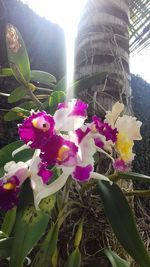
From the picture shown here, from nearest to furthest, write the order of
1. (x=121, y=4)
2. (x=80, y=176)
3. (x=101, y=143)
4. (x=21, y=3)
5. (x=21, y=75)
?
(x=80, y=176) < (x=101, y=143) < (x=21, y=75) < (x=121, y=4) < (x=21, y=3)

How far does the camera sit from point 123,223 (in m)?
0.76

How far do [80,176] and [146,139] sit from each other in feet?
7.35

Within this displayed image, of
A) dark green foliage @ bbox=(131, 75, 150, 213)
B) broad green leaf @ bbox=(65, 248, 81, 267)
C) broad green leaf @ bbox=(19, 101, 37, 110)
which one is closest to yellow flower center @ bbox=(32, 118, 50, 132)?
broad green leaf @ bbox=(65, 248, 81, 267)

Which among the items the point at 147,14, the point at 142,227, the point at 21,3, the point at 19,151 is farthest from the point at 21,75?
the point at 21,3

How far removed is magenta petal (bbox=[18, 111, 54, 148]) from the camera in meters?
0.68

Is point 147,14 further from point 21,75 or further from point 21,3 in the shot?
point 21,75

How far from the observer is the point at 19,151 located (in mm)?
854

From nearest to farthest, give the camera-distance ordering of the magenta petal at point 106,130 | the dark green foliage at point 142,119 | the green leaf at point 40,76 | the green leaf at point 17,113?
the magenta petal at point 106,130
the green leaf at point 17,113
the green leaf at point 40,76
the dark green foliage at point 142,119


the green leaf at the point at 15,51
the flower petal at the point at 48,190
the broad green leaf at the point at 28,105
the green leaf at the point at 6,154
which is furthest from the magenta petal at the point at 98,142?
the broad green leaf at the point at 28,105

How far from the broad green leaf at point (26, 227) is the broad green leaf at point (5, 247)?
8 centimetres

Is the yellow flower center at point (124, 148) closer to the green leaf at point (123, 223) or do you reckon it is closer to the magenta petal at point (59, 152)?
the green leaf at point (123, 223)

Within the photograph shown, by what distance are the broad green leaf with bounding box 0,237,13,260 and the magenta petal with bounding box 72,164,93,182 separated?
9.9 inches

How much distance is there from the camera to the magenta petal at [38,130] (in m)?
0.68

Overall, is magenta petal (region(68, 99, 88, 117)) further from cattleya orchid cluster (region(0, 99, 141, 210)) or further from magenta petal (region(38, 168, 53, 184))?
magenta petal (region(38, 168, 53, 184))
